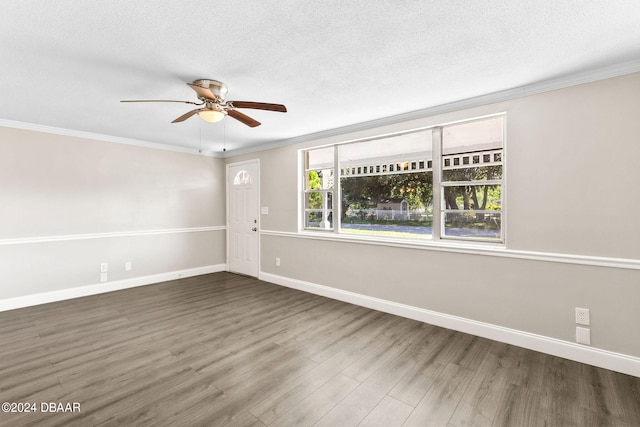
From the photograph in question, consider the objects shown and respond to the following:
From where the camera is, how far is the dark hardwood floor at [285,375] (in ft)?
5.94

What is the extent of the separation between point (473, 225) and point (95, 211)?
5208 mm

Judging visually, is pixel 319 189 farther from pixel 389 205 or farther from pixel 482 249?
pixel 482 249

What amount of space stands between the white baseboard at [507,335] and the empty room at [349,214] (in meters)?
0.02

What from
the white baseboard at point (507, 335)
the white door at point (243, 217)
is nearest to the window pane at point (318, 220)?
the white baseboard at point (507, 335)


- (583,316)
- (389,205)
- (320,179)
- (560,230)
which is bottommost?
(583,316)

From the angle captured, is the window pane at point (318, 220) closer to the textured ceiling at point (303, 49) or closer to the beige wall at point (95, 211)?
the textured ceiling at point (303, 49)

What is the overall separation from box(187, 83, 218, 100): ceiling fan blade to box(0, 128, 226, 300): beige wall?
310 centimetres

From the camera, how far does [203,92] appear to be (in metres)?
2.30

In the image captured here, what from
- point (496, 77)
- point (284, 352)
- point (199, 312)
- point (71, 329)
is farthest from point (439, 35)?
point (71, 329)

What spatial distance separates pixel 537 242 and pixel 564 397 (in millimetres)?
1232

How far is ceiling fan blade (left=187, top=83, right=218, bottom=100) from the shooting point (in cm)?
225

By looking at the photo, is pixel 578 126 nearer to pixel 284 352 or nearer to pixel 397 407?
pixel 397 407

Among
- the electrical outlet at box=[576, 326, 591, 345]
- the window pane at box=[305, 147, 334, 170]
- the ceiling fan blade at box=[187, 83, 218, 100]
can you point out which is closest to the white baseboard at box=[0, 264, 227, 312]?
the window pane at box=[305, 147, 334, 170]

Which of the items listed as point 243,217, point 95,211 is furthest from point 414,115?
point 95,211
